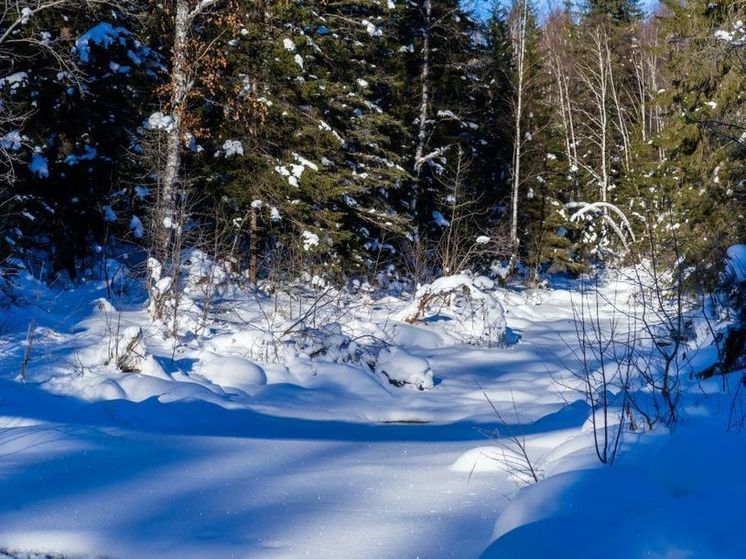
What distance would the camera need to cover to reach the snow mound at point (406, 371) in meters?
9.63

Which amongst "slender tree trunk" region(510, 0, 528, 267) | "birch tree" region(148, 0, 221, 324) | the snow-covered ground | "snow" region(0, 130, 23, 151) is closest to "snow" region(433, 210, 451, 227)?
"slender tree trunk" region(510, 0, 528, 267)

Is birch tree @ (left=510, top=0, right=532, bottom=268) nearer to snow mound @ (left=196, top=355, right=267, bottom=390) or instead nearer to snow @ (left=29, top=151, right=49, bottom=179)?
snow @ (left=29, top=151, right=49, bottom=179)

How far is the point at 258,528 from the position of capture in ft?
12.4

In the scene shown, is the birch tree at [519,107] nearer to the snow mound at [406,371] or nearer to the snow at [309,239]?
the snow at [309,239]

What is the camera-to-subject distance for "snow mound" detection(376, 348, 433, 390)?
9633 mm

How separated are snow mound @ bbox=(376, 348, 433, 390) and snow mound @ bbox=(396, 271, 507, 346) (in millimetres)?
3592

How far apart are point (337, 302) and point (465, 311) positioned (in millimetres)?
3479

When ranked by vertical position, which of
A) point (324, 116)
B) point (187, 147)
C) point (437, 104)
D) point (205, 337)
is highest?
point (437, 104)

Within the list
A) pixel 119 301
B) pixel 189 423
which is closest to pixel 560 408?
pixel 189 423

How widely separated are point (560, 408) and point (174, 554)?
529cm

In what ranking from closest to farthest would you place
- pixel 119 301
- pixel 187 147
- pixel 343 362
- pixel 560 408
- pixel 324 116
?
pixel 560 408 < pixel 343 362 < pixel 119 301 < pixel 187 147 < pixel 324 116

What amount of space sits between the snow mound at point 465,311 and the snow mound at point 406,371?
141 inches

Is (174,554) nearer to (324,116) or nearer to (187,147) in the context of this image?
(187,147)

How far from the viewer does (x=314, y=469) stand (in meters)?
4.92
